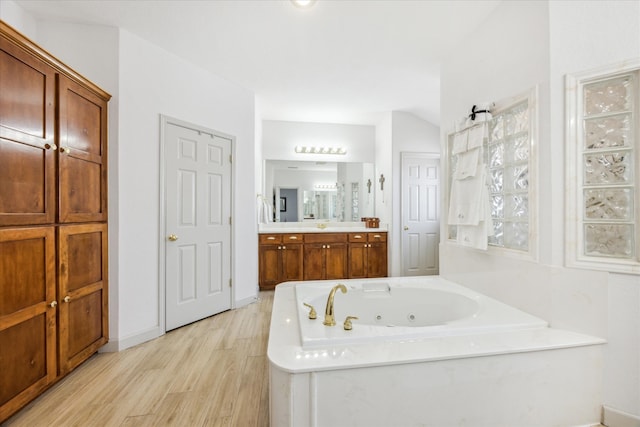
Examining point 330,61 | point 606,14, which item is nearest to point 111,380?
point 330,61

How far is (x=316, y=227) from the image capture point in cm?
452

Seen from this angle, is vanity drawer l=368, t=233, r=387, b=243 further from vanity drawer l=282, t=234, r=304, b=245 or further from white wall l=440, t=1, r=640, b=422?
white wall l=440, t=1, r=640, b=422

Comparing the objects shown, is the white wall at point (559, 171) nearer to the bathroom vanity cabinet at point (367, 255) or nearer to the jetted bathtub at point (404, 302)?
the jetted bathtub at point (404, 302)

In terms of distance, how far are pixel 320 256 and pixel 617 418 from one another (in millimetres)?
3041

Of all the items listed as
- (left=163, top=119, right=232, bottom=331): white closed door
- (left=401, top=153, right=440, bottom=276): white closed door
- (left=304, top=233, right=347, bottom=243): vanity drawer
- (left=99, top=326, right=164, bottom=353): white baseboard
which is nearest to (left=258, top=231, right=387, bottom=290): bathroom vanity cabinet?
(left=304, top=233, right=347, bottom=243): vanity drawer

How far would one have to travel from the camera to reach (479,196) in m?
2.06

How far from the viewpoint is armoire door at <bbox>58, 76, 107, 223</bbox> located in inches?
71.2

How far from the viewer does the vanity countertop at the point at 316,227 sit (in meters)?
4.09

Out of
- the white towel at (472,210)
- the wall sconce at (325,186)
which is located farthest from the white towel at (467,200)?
the wall sconce at (325,186)

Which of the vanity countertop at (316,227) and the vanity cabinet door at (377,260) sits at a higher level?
the vanity countertop at (316,227)

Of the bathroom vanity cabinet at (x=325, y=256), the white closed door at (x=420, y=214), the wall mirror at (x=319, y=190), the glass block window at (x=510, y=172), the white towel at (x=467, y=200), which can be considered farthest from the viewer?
the wall mirror at (x=319, y=190)

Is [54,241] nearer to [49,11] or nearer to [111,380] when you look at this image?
[111,380]

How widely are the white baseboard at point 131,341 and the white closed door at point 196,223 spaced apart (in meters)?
0.12

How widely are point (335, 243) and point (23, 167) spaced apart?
320 centimetres
